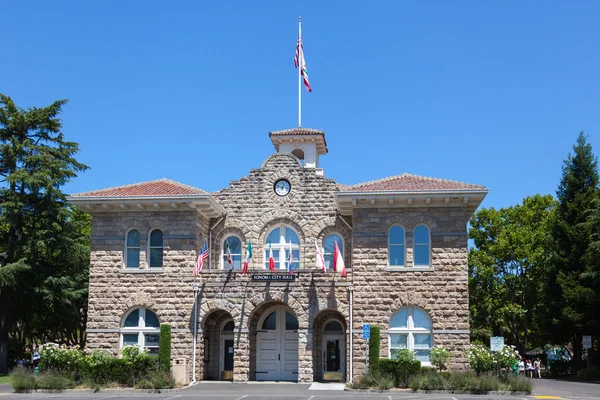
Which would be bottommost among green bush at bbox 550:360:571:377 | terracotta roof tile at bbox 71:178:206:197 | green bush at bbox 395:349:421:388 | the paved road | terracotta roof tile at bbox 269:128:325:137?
green bush at bbox 550:360:571:377

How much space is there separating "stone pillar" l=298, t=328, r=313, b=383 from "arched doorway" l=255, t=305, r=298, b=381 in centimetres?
216

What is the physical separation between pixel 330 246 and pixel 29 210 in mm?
17392

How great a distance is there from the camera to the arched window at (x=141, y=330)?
3084cm

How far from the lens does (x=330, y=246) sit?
32875 mm

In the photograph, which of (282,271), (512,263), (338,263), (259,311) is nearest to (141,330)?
(259,311)

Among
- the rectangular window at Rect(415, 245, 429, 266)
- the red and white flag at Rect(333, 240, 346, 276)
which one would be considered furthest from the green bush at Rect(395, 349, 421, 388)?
the red and white flag at Rect(333, 240, 346, 276)

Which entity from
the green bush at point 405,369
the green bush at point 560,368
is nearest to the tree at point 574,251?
the green bush at point 560,368

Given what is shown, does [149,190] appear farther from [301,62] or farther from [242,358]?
[301,62]

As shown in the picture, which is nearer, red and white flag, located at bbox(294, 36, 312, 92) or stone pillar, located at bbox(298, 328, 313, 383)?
stone pillar, located at bbox(298, 328, 313, 383)

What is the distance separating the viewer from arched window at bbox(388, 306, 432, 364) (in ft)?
96.1

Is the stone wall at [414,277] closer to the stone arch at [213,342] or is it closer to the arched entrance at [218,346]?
the stone arch at [213,342]

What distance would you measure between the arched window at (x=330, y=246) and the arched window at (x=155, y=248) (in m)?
7.36

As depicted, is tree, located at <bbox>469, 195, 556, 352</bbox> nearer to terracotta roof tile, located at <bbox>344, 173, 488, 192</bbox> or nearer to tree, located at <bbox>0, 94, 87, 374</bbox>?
terracotta roof tile, located at <bbox>344, 173, 488, 192</bbox>

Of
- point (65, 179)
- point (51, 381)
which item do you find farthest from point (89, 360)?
point (65, 179)
